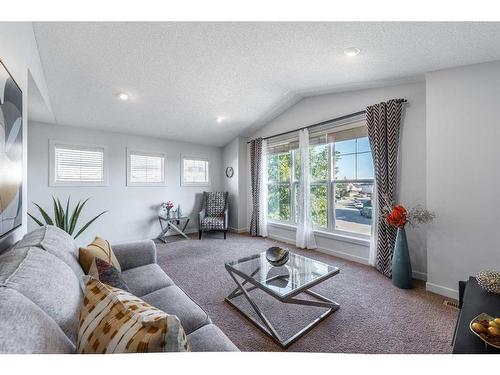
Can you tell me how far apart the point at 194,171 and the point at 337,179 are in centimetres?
323

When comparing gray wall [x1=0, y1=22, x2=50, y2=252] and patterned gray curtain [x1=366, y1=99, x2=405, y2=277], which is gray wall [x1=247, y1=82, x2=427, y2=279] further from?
gray wall [x1=0, y1=22, x2=50, y2=252]

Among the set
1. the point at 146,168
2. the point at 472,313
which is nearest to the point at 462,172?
the point at 472,313

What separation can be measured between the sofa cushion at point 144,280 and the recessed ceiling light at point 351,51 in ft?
8.57

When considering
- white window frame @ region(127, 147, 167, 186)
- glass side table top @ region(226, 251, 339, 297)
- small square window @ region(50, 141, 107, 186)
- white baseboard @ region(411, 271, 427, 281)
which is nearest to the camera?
glass side table top @ region(226, 251, 339, 297)

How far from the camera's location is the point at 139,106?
323cm

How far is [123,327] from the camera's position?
0.59 meters

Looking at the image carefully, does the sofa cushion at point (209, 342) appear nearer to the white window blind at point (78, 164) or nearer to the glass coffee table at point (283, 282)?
the glass coffee table at point (283, 282)

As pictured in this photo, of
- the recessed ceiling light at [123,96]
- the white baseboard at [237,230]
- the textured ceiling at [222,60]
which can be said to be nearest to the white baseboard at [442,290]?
the textured ceiling at [222,60]

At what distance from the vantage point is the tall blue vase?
7.33ft

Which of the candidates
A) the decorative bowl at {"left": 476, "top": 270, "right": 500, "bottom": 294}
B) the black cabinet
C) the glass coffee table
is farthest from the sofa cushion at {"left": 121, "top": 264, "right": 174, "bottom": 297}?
the decorative bowl at {"left": 476, "top": 270, "right": 500, "bottom": 294}

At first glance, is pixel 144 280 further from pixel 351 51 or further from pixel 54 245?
pixel 351 51

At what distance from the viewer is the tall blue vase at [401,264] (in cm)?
223

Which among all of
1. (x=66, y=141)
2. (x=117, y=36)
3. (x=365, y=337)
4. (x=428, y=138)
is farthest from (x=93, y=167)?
(x=428, y=138)

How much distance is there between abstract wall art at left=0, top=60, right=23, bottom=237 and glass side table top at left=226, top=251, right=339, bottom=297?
1533mm
